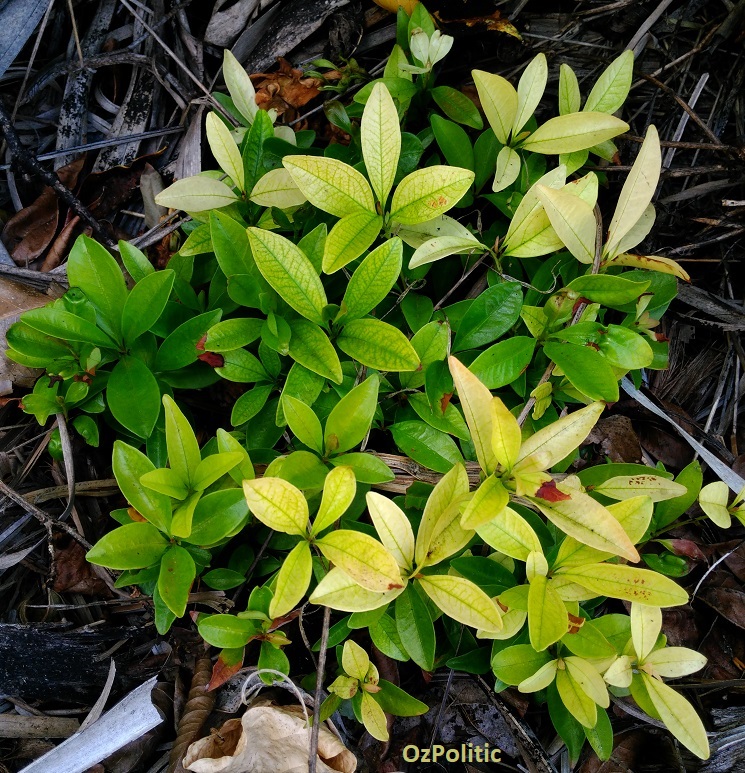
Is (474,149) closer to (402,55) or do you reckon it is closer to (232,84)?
(402,55)

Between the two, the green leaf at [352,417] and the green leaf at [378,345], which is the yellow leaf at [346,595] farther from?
the green leaf at [378,345]

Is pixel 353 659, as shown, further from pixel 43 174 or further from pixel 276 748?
pixel 43 174

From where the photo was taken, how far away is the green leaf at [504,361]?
1.56 meters

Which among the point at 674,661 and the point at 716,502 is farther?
the point at 716,502

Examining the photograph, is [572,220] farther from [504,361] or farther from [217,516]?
[217,516]

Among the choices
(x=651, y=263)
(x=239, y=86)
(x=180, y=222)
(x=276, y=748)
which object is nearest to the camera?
(x=276, y=748)

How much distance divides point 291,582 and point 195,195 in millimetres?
1055

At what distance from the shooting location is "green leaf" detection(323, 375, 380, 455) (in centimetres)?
143

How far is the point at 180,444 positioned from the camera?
143 cm

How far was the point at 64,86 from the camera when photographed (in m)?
2.27

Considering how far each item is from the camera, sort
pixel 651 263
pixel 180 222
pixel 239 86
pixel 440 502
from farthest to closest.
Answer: pixel 180 222 → pixel 239 86 → pixel 651 263 → pixel 440 502

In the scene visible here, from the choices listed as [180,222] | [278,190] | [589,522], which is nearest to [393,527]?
[589,522]

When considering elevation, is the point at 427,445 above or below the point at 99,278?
below

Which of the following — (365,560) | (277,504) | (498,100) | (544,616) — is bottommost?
(544,616)
